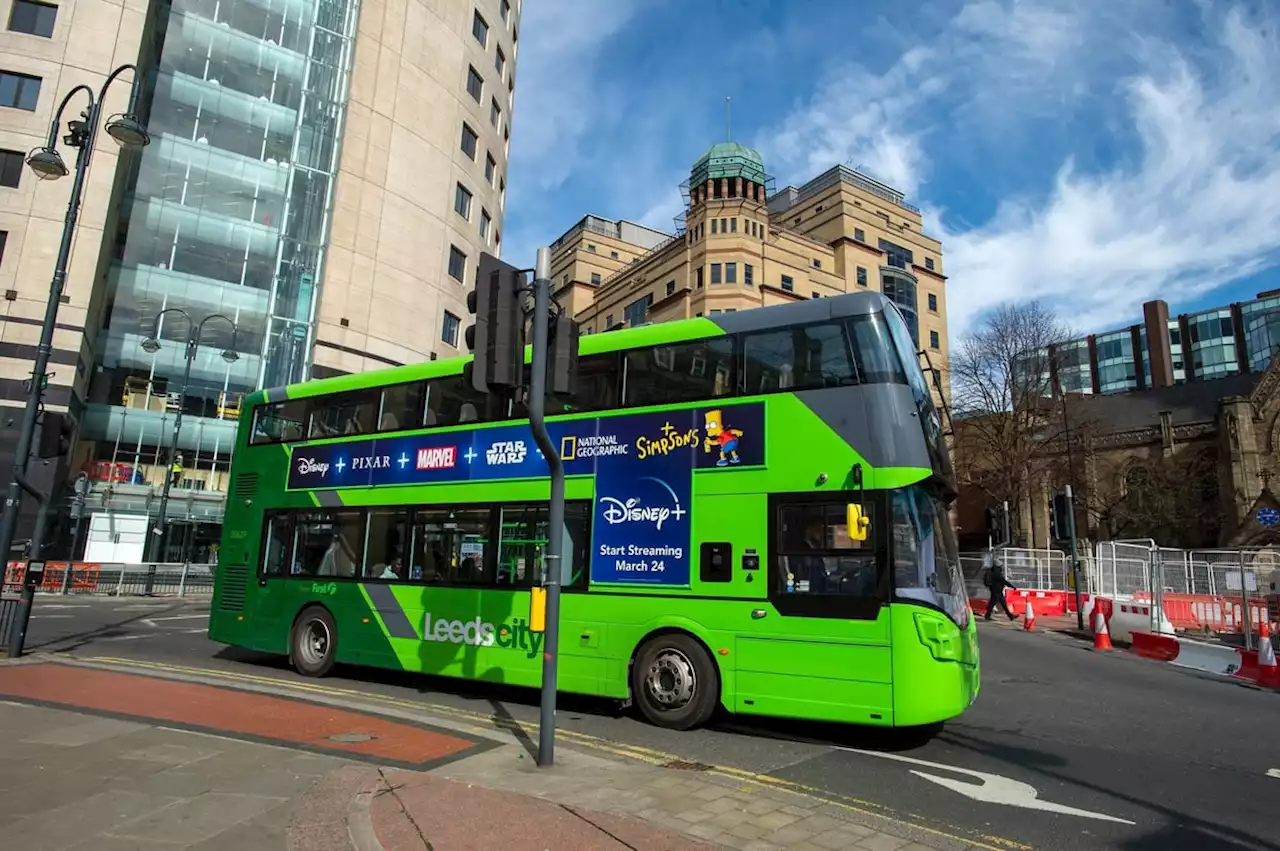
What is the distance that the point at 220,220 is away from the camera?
3812 cm

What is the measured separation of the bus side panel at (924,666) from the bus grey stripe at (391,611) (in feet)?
20.4

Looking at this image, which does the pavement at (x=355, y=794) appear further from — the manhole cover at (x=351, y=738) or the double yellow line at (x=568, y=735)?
the double yellow line at (x=568, y=735)

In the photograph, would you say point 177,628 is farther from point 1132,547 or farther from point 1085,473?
point 1085,473

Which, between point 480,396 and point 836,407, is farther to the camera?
point 480,396

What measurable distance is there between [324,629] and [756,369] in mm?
7528

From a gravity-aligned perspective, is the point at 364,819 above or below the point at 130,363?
below

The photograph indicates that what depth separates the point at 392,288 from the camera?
40.6 meters

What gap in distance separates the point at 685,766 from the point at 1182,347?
108 metres

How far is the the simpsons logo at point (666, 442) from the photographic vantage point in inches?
326

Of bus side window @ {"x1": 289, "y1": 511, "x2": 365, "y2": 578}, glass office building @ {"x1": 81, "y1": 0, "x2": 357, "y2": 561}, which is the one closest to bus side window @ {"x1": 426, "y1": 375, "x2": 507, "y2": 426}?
bus side window @ {"x1": 289, "y1": 511, "x2": 365, "y2": 578}

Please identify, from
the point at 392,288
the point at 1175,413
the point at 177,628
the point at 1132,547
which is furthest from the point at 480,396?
the point at 1175,413

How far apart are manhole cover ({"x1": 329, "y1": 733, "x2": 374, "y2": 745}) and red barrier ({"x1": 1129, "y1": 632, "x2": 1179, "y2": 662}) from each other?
1618 centimetres

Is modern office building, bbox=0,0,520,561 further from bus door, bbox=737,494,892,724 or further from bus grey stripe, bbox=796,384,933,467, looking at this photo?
bus grey stripe, bbox=796,384,933,467

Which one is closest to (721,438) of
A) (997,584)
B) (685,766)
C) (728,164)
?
(685,766)
